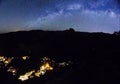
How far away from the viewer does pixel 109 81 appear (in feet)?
277

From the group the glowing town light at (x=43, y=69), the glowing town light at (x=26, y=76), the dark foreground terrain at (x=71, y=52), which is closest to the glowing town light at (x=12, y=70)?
the dark foreground terrain at (x=71, y=52)

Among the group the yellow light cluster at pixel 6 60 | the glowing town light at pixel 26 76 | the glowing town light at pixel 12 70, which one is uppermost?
the yellow light cluster at pixel 6 60

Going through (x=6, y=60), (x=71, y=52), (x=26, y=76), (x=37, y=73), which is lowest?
(x=26, y=76)

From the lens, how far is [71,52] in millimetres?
100312

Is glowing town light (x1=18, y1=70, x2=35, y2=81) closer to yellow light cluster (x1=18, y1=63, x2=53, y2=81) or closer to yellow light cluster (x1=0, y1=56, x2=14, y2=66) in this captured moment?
yellow light cluster (x1=18, y1=63, x2=53, y2=81)

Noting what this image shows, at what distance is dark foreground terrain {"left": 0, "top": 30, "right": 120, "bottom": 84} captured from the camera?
87.1 metres

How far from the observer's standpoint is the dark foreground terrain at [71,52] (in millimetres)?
87062

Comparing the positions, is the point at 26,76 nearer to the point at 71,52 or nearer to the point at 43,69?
the point at 43,69

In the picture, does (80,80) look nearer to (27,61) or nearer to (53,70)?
(53,70)

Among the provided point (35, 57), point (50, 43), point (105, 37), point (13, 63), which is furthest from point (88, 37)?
point (13, 63)

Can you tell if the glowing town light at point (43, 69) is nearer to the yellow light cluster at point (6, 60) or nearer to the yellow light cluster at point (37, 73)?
→ the yellow light cluster at point (37, 73)

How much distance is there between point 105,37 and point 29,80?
3404 cm

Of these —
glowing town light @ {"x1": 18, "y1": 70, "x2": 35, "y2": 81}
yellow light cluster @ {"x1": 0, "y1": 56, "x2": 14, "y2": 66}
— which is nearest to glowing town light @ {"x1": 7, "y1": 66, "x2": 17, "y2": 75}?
yellow light cluster @ {"x1": 0, "y1": 56, "x2": 14, "y2": 66}

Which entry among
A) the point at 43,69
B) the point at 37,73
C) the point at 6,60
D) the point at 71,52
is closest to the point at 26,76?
the point at 37,73
